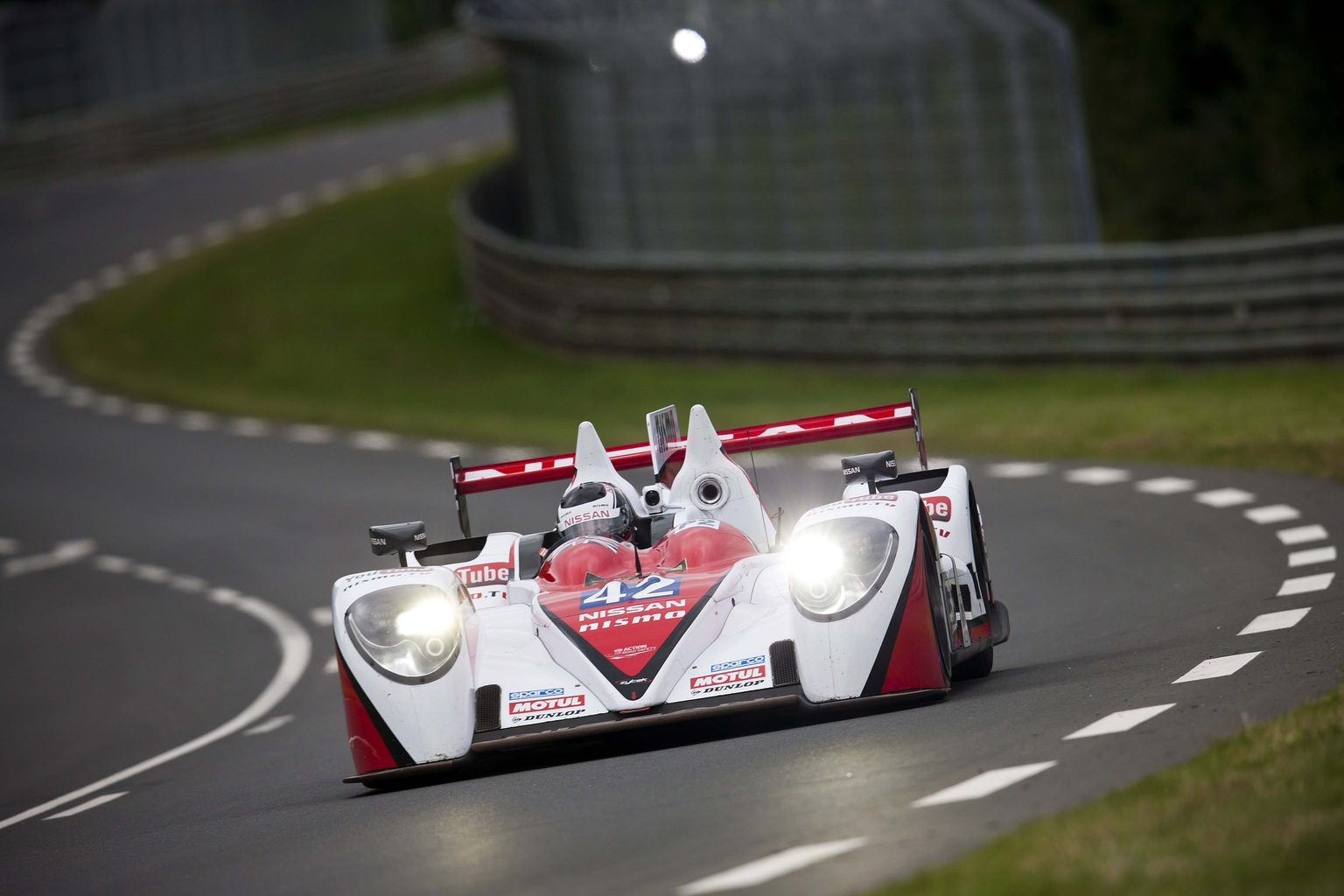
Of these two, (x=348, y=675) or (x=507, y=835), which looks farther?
(x=348, y=675)

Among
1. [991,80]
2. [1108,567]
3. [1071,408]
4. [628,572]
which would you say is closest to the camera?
[628,572]

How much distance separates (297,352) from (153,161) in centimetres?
1797

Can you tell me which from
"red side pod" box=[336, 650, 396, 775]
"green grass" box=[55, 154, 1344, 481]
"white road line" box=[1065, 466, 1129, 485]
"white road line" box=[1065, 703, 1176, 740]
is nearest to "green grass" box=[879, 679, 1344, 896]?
"white road line" box=[1065, 703, 1176, 740]

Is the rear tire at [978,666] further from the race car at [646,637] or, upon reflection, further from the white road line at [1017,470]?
the white road line at [1017,470]

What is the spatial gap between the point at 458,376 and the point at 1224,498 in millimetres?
14757

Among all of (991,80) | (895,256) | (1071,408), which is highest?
(991,80)

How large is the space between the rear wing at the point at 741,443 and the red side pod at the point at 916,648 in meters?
2.07

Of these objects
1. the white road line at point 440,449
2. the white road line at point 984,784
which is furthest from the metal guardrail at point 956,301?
the white road line at point 984,784

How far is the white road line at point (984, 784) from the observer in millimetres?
5754

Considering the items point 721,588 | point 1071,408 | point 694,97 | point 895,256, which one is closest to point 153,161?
point 694,97

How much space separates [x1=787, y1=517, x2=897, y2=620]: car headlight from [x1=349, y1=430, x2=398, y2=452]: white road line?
1470 cm

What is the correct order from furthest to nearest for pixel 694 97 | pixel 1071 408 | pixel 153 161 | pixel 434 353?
pixel 153 161
pixel 434 353
pixel 694 97
pixel 1071 408

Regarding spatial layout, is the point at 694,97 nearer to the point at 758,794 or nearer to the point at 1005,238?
the point at 1005,238

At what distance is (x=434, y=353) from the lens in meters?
28.1
